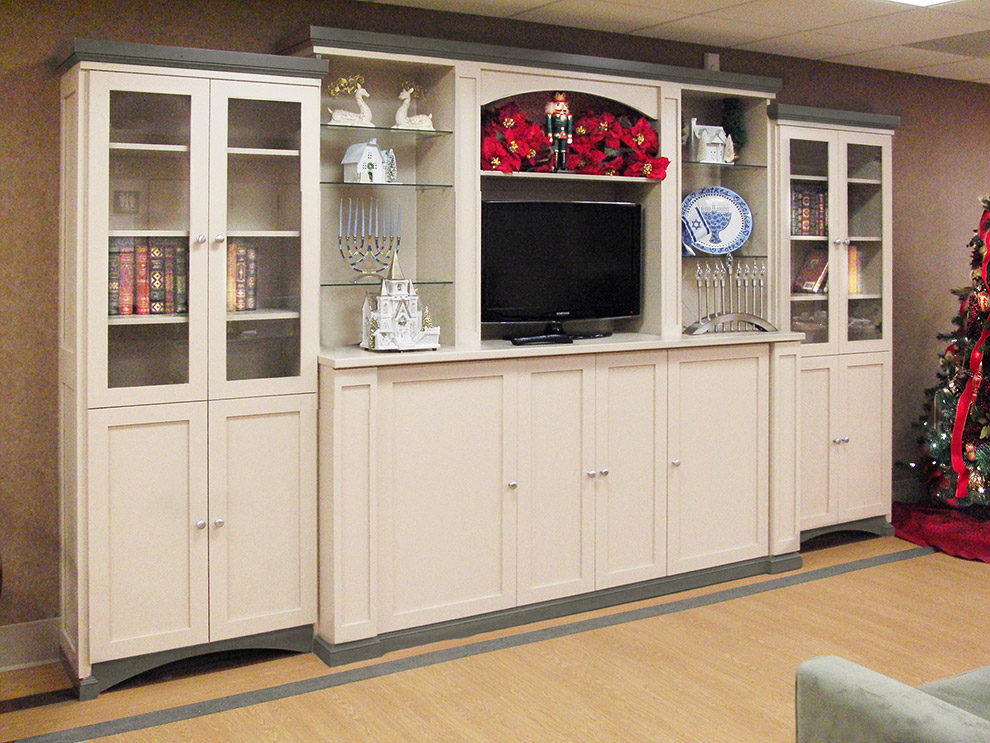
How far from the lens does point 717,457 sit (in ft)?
15.0

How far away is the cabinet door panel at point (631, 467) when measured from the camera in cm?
425

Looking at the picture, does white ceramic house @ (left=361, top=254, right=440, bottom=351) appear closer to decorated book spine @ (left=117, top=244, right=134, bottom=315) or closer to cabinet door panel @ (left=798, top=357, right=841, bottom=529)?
decorated book spine @ (left=117, top=244, right=134, bottom=315)

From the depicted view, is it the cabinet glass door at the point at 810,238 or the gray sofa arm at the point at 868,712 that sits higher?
the cabinet glass door at the point at 810,238

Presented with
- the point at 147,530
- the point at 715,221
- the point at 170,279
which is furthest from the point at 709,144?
the point at 147,530

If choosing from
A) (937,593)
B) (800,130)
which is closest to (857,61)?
(800,130)

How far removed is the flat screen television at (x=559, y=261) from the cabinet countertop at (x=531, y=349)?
0.54 ft

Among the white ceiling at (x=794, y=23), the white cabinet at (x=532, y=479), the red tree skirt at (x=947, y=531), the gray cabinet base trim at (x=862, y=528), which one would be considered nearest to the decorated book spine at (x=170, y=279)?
the white cabinet at (x=532, y=479)

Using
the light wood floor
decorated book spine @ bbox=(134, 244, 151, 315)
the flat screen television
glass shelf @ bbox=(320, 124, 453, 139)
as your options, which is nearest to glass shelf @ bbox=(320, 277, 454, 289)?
the flat screen television

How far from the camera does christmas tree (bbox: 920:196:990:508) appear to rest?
4.87m

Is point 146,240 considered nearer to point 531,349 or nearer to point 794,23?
point 531,349

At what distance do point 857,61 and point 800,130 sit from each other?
2.77 ft

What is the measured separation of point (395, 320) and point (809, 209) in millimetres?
2261

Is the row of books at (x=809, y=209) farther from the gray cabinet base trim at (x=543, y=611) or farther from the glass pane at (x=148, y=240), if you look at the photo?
the glass pane at (x=148, y=240)

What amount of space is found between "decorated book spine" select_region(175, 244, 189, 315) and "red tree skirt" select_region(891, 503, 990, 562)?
3.77 meters
